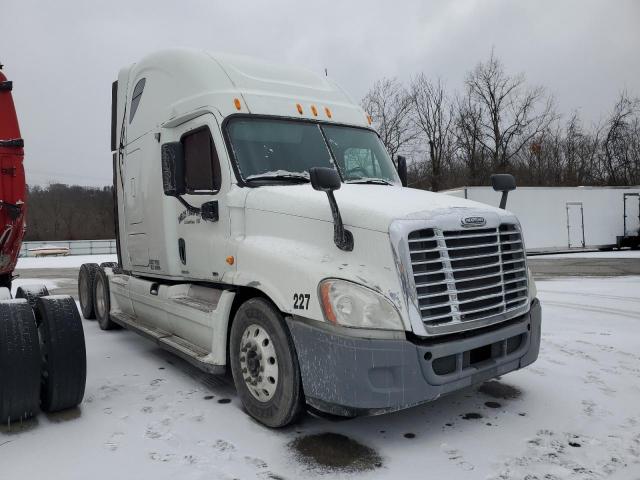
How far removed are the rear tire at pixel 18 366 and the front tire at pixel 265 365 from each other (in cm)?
155

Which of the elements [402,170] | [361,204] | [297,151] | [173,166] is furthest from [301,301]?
[402,170]

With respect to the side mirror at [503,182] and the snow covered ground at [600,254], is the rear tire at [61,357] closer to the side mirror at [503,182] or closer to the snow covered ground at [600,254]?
the side mirror at [503,182]

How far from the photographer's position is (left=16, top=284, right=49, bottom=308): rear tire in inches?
187

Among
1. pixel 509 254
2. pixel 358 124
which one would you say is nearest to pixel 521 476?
pixel 509 254

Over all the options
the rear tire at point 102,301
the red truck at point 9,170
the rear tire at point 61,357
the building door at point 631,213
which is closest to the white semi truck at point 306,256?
the rear tire at point 61,357

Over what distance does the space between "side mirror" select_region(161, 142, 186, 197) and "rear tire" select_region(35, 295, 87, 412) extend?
1405mm

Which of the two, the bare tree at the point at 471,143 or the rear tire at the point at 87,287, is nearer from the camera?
the rear tire at the point at 87,287

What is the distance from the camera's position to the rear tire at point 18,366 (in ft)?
12.7

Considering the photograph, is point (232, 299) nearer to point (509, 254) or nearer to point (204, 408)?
point (204, 408)

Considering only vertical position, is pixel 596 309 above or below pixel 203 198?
below

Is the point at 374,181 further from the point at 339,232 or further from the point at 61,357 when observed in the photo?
the point at 61,357

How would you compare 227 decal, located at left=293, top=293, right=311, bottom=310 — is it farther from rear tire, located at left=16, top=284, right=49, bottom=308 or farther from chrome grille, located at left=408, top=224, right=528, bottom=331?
rear tire, located at left=16, top=284, right=49, bottom=308

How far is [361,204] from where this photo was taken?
366 cm

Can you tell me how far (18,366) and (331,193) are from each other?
2.77m
